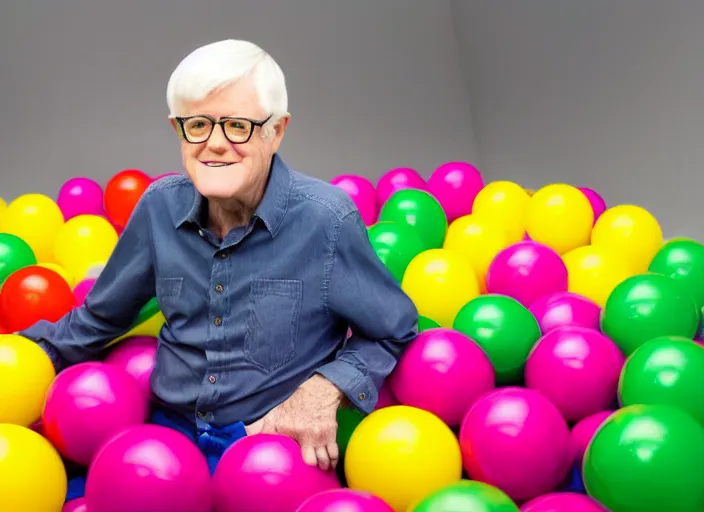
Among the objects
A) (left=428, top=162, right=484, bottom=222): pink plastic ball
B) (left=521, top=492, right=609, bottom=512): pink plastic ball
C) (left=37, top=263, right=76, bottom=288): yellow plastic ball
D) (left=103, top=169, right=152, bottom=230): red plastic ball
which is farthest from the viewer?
(left=428, top=162, right=484, bottom=222): pink plastic ball

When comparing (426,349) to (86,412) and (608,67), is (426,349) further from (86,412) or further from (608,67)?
(608,67)

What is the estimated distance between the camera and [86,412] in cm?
173

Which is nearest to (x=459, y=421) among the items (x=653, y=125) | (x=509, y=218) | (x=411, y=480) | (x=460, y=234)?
(x=411, y=480)

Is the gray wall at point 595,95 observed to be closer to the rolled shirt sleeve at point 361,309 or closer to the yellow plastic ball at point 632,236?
the yellow plastic ball at point 632,236

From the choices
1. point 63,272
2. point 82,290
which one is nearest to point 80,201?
point 63,272

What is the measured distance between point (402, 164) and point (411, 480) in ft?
7.40

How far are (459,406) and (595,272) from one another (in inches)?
28.0

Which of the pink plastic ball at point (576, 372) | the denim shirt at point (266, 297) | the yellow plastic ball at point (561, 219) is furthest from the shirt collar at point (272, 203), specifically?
the yellow plastic ball at point (561, 219)

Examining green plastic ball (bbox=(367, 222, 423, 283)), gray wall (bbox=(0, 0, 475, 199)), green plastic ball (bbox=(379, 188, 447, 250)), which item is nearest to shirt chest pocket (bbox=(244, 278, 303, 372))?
green plastic ball (bbox=(367, 222, 423, 283))

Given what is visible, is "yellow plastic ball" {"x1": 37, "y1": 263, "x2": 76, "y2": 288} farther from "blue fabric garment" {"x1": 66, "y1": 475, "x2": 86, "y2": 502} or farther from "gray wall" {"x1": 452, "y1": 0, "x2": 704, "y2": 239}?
"gray wall" {"x1": 452, "y1": 0, "x2": 704, "y2": 239}

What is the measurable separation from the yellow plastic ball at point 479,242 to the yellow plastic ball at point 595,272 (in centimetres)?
20

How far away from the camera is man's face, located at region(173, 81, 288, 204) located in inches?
63.4

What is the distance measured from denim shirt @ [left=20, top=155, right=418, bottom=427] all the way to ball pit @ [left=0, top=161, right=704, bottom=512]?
0.10 m

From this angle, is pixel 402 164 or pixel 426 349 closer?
pixel 426 349
